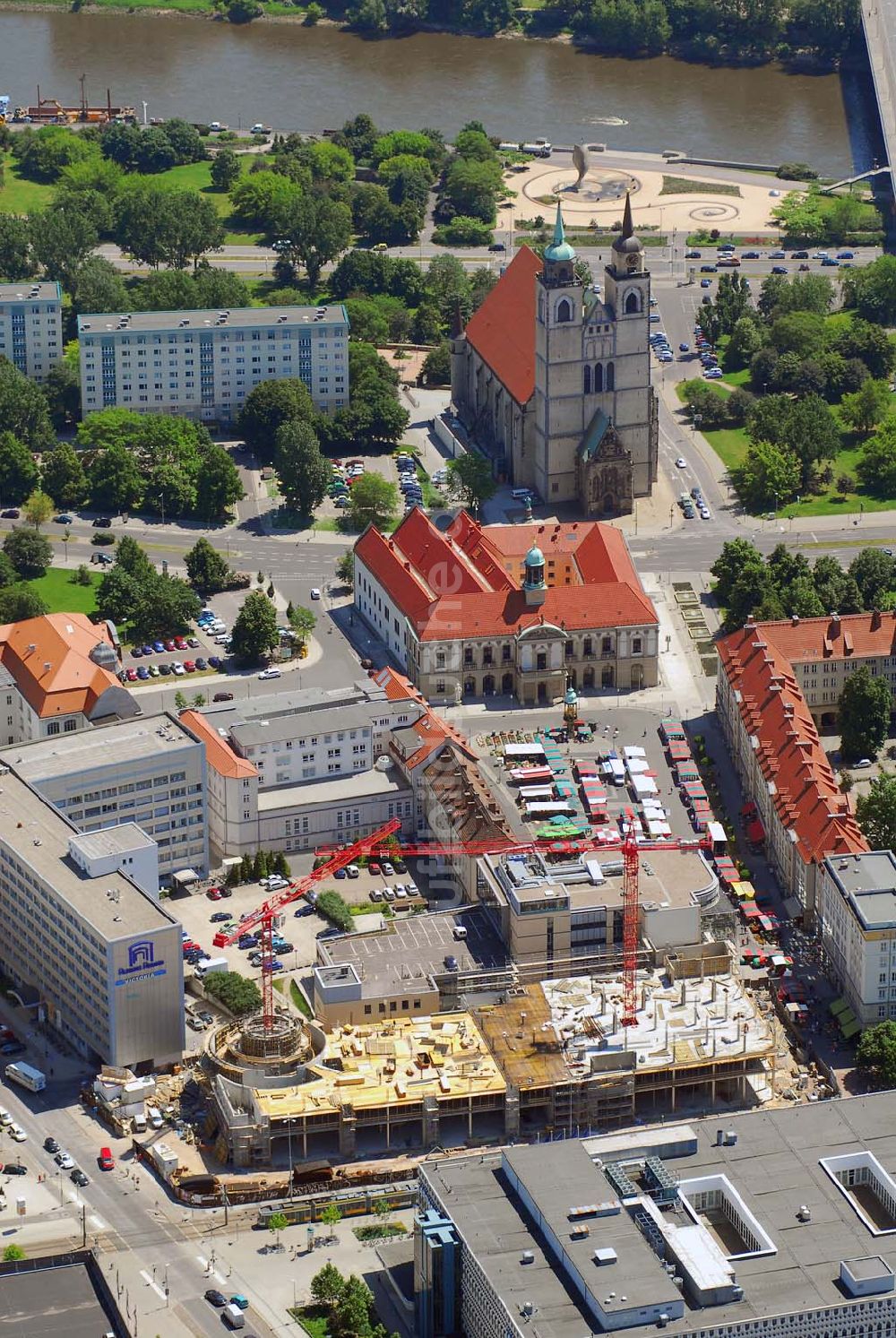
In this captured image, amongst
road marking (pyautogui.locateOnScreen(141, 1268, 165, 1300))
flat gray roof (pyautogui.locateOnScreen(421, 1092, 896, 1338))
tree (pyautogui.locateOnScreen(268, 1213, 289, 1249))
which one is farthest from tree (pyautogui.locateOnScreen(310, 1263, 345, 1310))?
road marking (pyautogui.locateOnScreen(141, 1268, 165, 1300))

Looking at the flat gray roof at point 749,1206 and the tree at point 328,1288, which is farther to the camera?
the tree at point 328,1288

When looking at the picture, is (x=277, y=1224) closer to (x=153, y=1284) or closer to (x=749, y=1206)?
(x=153, y=1284)

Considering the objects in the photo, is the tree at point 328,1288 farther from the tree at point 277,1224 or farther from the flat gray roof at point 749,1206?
the flat gray roof at point 749,1206

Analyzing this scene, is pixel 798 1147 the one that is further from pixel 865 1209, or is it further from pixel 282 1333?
pixel 282 1333

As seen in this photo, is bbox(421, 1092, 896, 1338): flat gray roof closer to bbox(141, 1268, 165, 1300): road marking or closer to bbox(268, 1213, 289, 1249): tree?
bbox(268, 1213, 289, 1249): tree

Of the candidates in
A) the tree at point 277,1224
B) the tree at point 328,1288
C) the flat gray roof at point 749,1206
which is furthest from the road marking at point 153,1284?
the flat gray roof at point 749,1206

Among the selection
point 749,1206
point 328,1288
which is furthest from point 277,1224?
point 749,1206

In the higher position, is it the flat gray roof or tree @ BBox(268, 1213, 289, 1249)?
the flat gray roof

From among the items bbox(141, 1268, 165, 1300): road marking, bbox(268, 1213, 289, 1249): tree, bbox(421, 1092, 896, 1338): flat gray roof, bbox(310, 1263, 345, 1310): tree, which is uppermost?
bbox(421, 1092, 896, 1338): flat gray roof
